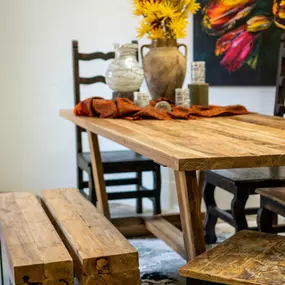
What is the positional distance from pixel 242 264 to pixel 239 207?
115cm

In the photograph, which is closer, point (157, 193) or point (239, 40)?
point (157, 193)

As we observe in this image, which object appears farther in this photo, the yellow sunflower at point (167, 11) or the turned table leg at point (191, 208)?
the yellow sunflower at point (167, 11)

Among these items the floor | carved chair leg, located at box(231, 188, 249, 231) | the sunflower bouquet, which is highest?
the sunflower bouquet

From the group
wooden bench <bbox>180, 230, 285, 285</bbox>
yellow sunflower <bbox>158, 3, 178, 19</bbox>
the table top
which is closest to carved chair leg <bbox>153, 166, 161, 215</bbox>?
the table top

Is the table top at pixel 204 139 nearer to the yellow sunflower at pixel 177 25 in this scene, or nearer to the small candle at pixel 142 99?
the small candle at pixel 142 99

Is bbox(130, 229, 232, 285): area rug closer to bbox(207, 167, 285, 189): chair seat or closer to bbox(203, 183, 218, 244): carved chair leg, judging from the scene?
bbox(203, 183, 218, 244): carved chair leg

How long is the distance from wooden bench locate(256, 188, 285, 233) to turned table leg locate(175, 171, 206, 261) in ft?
1.28

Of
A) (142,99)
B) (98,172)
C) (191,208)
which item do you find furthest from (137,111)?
(191,208)

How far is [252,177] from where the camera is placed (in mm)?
2664

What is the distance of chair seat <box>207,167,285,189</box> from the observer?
2.60m

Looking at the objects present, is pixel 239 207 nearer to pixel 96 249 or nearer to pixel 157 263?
pixel 157 263

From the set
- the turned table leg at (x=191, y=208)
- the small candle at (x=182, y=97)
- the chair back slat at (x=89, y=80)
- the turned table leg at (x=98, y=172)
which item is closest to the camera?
the turned table leg at (x=191, y=208)

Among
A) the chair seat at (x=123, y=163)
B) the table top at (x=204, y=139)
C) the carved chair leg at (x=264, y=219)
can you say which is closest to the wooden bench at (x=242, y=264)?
the table top at (x=204, y=139)

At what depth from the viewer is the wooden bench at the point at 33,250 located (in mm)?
1622
